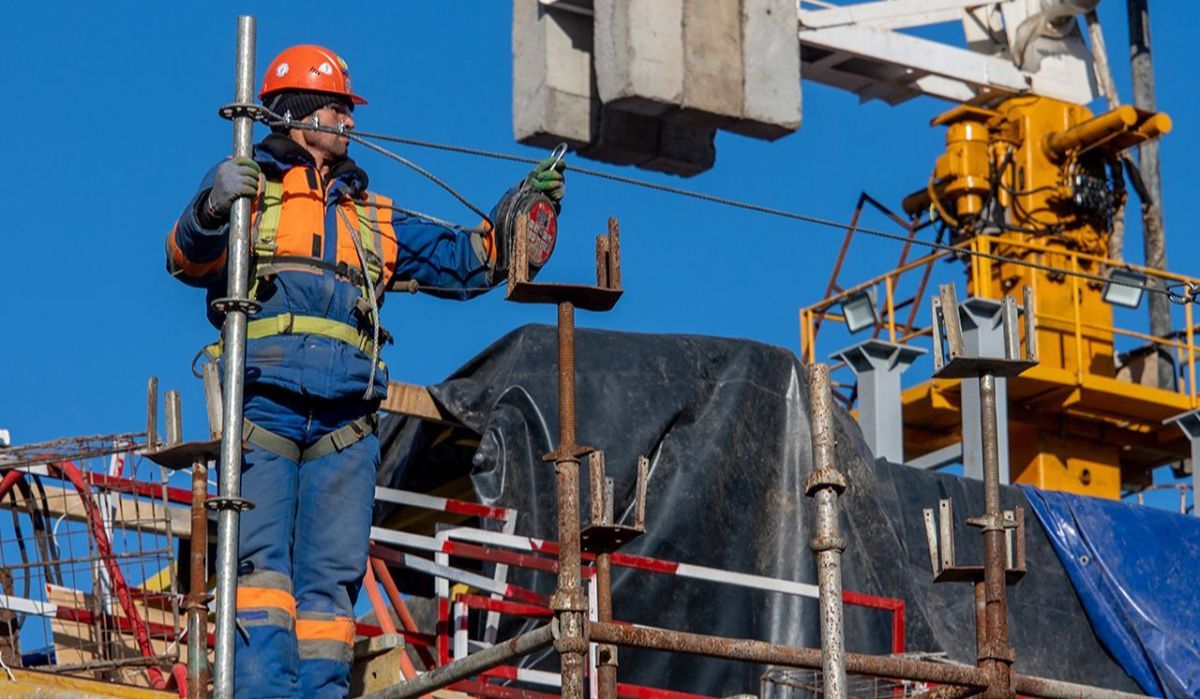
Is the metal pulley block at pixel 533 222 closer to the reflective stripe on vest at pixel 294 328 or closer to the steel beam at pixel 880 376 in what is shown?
the reflective stripe on vest at pixel 294 328

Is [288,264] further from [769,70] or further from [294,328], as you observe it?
[769,70]

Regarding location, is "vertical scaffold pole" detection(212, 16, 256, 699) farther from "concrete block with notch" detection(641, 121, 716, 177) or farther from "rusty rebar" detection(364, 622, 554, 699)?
"concrete block with notch" detection(641, 121, 716, 177)

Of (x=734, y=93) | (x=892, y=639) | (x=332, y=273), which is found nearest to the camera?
(x=332, y=273)

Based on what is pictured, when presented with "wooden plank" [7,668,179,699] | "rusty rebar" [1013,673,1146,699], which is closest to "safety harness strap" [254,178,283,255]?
"wooden plank" [7,668,179,699]

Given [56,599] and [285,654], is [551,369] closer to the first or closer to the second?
Result: [56,599]

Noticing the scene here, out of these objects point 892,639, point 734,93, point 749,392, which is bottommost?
point 892,639

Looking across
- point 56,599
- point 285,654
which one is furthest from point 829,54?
point 285,654

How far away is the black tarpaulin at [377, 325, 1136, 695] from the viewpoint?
42.6 ft

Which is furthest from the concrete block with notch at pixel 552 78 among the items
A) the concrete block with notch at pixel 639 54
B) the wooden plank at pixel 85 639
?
the wooden plank at pixel 85 639

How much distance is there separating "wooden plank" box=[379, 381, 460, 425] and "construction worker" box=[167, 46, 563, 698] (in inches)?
120

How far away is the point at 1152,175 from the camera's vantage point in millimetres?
24891

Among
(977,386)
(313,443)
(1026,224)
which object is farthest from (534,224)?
(1026,224)

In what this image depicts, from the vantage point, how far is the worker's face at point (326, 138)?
9.91 m

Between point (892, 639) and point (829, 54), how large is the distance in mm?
9051
